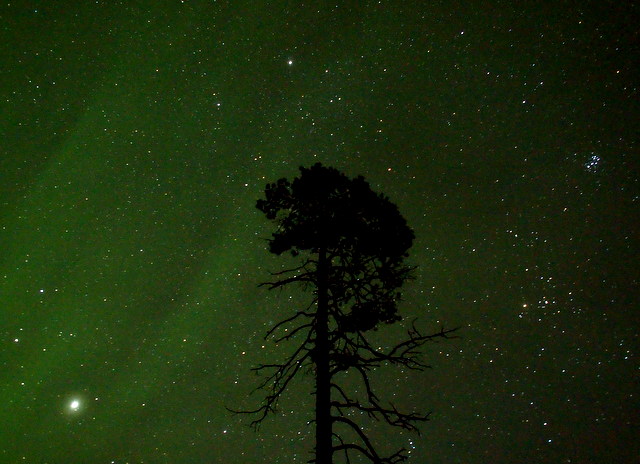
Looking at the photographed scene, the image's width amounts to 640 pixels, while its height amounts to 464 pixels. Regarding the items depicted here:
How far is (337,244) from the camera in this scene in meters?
7.33

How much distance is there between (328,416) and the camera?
6.41 meters

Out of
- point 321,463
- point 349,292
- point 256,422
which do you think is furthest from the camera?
point 349,292

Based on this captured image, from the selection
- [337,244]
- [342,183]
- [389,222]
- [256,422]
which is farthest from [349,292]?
[256,422]

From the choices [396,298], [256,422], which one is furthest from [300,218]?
[256,422]

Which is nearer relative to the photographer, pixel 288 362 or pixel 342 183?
pixel 288 362

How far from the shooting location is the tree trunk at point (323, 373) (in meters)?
6.19

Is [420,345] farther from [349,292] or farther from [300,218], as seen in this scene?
[300,218]

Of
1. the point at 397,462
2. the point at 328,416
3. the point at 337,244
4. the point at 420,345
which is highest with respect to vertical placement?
the point at 337,244

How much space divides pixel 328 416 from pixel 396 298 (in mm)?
2231

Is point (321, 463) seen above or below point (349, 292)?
below

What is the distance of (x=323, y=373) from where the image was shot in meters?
6.66

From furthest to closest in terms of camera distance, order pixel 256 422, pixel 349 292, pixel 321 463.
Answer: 1. pixel 349 292
2. pixel 256 422
3. pixel 321 463

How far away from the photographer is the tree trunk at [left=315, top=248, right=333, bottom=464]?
6.19 metres

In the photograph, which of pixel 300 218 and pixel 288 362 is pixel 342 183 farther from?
pixel 288 362
